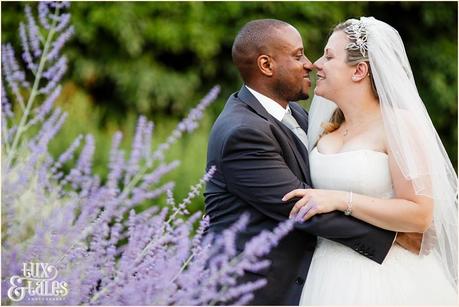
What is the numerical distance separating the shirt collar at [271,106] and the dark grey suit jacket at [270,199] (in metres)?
0.08

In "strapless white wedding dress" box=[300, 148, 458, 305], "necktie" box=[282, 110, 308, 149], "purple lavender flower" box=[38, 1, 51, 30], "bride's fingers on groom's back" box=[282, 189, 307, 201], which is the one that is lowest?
"strapless white wedding dress" box=[300, 148, 458, 305]

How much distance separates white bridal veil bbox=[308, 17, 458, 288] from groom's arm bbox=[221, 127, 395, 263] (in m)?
0.30

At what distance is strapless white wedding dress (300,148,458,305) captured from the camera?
3.34 m

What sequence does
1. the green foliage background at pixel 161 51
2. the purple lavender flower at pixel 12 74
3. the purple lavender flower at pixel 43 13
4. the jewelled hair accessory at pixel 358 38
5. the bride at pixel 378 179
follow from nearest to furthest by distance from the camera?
1. the purple lavender flower at pixel 12 74
2. the purple lavender flower at pixel 43 13
3. the bride at pixel 378 179
4. the jewelled hair accessory at pixel 358 38
5. the green foliage background at pixel 161 51

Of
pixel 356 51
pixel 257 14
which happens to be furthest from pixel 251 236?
pixel 257 14

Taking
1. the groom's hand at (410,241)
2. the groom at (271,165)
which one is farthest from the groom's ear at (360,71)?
the groom's hand at (410,241)

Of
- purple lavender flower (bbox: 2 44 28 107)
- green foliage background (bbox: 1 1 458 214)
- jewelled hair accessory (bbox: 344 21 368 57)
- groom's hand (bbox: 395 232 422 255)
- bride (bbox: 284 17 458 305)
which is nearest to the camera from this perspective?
purple lavender flower (bbox: 2 44 28 107)

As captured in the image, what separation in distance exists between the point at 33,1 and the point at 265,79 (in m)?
5.00

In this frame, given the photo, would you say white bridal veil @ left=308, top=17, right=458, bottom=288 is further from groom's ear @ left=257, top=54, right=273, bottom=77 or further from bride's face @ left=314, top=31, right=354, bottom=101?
groom's ear @ left=257, top=54, right=273, bottom=77

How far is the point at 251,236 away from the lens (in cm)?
331

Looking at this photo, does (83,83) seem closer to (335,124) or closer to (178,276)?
(335,124)

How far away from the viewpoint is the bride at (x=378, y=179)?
129 inches

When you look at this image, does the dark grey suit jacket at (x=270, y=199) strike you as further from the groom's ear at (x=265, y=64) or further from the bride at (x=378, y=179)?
the groom's ear at (x=265, y=64)

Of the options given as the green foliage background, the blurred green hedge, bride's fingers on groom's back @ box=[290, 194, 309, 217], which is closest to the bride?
bride's fingers on groom's back @ box=[290, 194, 309, 217]
